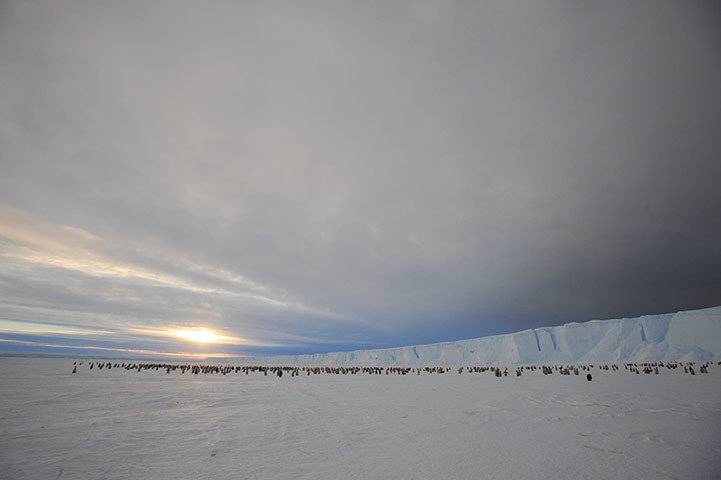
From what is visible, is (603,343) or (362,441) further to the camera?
(603,343)

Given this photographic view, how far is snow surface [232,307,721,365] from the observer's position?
81.7m

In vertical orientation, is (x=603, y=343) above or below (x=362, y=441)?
above

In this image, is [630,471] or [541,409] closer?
[630,471]

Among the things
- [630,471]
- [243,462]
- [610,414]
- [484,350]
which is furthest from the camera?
[484,350]

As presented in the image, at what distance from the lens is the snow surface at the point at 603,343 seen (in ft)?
268

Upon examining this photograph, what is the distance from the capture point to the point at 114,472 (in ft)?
16.2

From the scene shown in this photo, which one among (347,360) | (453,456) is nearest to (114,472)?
(453,456)

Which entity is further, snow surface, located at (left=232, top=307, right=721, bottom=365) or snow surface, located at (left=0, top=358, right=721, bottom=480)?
snow surface, located at (left=232, top=307, right=721, bottom=365)

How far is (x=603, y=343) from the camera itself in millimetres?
95500

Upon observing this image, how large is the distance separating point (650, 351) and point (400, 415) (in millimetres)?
110167

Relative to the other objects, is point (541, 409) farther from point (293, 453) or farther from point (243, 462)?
point (243, 462)

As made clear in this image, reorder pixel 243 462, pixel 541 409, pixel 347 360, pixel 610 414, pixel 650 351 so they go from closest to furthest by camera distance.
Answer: pixel 243 462
pixel 610 414
pixel 541 409
pixel 650 351
pixel 347 360

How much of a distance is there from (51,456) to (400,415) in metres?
8.59

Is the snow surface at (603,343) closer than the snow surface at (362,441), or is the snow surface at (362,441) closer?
the snow surface at (362,441)
